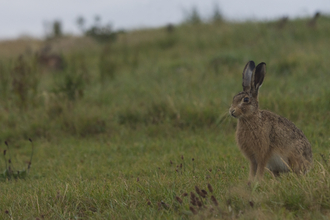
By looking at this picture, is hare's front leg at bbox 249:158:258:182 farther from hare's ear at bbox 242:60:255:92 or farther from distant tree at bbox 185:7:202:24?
distant tree at bbox 185:7:202:24

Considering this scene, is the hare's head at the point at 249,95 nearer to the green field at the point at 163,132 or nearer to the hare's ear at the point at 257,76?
the hare's ear at the point at 257,76

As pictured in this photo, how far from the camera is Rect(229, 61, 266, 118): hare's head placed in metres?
3.55

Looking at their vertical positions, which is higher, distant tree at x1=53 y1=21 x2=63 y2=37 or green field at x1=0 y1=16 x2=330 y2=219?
distant tree at x1=53 y1=21 x2=63 y2=37

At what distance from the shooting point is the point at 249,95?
3645 millimetres

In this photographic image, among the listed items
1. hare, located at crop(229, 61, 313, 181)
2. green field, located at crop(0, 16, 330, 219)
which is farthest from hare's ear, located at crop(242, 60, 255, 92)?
green field, located at crop(0, 16, 330, 219)

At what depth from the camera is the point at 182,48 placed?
12.7 m

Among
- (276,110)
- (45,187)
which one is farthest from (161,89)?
(45,187)

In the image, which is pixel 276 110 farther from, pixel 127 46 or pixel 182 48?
Result: pixel 127 46

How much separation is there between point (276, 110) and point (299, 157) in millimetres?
2711

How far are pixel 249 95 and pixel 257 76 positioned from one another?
0.65 feet

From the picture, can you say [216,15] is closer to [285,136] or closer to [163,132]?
[163,132]

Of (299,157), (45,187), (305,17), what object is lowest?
(45,187)

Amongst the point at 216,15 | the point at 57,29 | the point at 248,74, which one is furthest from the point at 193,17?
the point at 248,74

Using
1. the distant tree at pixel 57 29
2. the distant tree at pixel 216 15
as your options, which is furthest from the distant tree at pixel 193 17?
the distant tree at pixel 57 29
